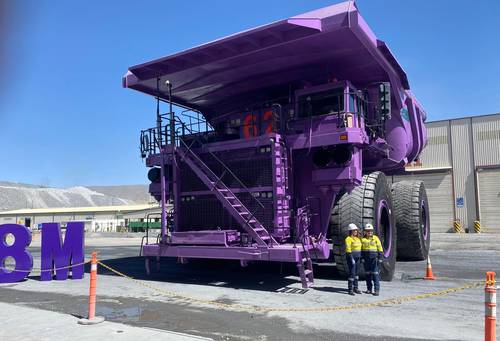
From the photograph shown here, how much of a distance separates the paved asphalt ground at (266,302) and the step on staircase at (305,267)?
0.19 metres

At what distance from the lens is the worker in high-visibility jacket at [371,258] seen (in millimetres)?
8367

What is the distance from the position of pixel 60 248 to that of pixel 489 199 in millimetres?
29134

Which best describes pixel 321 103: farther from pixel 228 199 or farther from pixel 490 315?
pixel 490 315

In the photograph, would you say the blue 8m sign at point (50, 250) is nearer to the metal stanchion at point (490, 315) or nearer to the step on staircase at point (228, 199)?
the step on staircase at point (228, 199)

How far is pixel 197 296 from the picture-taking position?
28.0 feet

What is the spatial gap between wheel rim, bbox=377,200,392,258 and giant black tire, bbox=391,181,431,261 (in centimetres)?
284

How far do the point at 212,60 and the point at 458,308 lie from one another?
643 cm

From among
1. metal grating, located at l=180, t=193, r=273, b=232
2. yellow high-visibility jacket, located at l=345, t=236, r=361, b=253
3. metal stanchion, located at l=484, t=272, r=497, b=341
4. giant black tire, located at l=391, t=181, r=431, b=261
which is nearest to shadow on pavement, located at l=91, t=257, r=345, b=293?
yellow high-visibility jacket, located at l=345, t=236, r=361, b=253

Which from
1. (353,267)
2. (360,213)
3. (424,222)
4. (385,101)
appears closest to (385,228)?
(360,213)

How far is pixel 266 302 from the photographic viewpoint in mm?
7793

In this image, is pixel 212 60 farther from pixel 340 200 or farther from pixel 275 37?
pixel 340 200

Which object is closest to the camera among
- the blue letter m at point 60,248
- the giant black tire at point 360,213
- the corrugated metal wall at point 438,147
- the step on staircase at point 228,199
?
the step on staircase at point 228,199

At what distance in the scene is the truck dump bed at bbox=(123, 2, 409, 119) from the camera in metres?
8.30

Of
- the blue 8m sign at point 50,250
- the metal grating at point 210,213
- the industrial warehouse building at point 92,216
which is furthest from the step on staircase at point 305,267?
the industrial warehouse building at point 92,216
